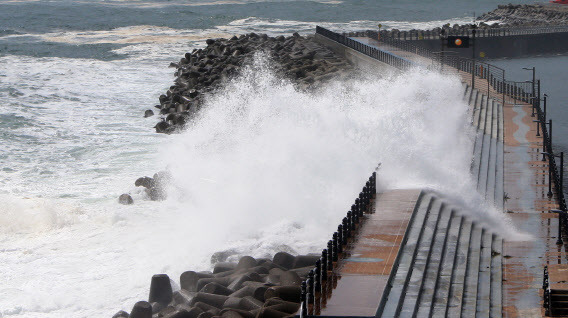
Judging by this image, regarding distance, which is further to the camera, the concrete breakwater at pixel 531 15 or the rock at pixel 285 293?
the concrete breakwater at pixel 531 15

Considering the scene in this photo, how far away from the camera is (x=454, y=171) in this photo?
1794 centimetres

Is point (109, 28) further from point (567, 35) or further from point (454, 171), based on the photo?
point (454, 171)

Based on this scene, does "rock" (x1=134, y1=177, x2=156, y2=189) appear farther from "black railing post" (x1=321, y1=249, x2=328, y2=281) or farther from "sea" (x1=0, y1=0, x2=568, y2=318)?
"black railing post" (x1=321, y1=249, x2=328, y2=281)

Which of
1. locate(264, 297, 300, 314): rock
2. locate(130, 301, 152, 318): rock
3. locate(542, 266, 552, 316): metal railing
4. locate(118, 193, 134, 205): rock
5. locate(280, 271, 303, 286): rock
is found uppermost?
locate(264, 297, 300, 314): rock

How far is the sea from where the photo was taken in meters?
16.1

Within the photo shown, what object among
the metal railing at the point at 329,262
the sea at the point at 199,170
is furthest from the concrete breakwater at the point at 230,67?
the metal railing at the point at 329,262

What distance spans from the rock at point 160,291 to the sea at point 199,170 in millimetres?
828

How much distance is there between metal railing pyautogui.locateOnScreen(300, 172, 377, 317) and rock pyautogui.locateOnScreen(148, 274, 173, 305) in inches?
116

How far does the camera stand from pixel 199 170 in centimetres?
2411

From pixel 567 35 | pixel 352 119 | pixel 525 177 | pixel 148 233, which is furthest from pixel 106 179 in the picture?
pixel 567 35

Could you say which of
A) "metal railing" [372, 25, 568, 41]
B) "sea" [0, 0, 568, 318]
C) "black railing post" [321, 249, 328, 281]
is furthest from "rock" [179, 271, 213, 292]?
"metal railing" [372, 25, 568, 41]

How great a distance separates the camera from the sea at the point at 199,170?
52.9 ft

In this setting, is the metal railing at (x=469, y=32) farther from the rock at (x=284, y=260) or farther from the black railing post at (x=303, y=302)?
the black railing post at (x=303, y=302)

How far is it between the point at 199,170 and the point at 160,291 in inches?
413
